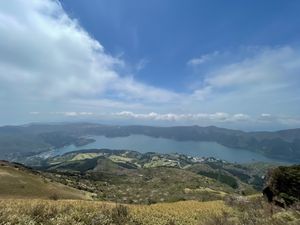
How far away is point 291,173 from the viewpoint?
75.3 feet

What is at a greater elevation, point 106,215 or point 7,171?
point 106,215

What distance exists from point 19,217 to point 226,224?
7.57 metres

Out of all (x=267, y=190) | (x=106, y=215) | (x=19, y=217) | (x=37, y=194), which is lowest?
(x=37, y=194)

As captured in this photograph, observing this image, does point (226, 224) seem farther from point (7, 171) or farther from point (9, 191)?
point (7, 171)

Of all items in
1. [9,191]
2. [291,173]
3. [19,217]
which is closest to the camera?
[19,217]

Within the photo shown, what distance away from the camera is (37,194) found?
3022 cm

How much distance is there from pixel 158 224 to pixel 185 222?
204 centimetres

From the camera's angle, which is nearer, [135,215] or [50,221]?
[50,221]

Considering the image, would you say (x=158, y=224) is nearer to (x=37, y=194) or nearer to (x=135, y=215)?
(x=135, y=215)

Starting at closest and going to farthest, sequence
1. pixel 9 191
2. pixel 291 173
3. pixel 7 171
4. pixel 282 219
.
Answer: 1. pixel 282 219
2. pixel 291 173
3. pixel 9 191
4. pixel 7 171

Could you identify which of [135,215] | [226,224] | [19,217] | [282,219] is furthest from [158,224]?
[19,217]

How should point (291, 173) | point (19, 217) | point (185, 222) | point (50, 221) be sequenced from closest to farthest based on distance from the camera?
point (19, 217) < point (50, 221) < point (185, 222) < point (291, 173)

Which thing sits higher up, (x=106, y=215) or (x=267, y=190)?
(x=106, y=215)

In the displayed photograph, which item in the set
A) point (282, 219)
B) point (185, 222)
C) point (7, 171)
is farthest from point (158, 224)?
point (7, 171)
